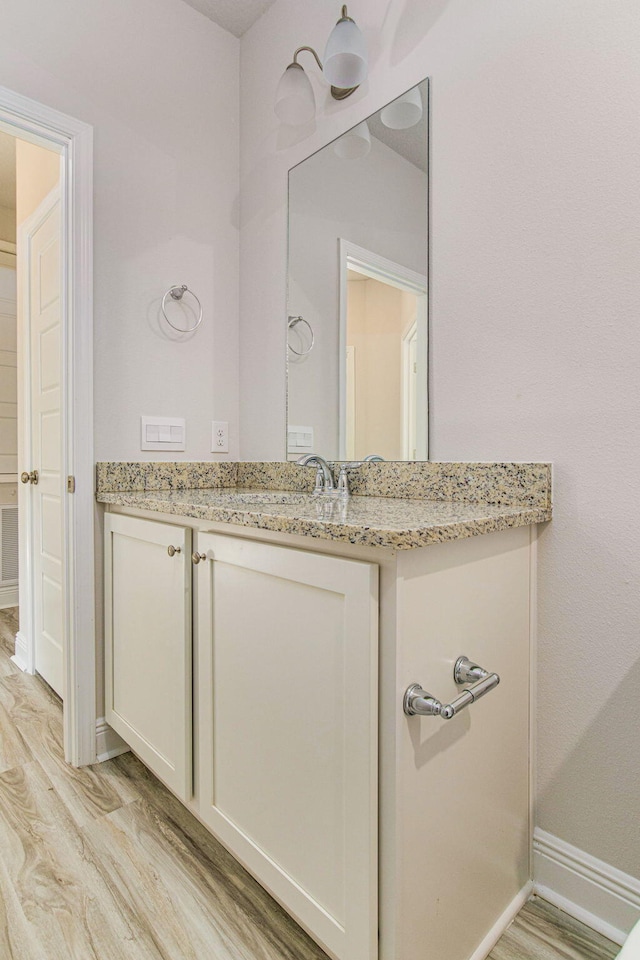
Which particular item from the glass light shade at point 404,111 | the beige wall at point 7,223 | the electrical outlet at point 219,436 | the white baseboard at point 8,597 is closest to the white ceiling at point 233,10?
the glass light shade at point 404,111

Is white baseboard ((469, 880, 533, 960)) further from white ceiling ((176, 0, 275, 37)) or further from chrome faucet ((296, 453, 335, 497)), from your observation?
white ceiling ((176, 0, 275, 37))

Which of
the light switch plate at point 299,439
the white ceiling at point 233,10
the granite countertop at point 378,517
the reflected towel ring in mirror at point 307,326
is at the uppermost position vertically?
the white ceiling at point 233,10

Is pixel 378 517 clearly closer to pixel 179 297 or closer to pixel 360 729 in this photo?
pixel 360 729

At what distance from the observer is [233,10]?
77.4 inches

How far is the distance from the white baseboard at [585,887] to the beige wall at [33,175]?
2.63 metres

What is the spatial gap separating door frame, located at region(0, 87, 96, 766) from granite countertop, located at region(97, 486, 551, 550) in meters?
0.32

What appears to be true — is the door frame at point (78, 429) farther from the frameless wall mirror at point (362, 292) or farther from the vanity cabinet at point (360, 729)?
the frameless wall mirror at point (362, 292)

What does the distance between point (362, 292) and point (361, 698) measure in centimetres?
122

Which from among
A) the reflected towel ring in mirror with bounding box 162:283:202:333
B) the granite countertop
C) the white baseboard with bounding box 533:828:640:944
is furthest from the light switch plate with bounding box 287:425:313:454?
the white baseboard with bounding box 533:828:640:944

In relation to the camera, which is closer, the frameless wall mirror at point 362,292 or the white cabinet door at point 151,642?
the white cabinet door at point 151,642

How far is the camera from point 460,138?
1331mm

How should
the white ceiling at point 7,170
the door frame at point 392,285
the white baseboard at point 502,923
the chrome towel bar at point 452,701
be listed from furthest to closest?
the white ceiling at point 7,170
the door frame at point 392,285
the white baseboard at point 502,923
the chrome towel bar at point 452,701

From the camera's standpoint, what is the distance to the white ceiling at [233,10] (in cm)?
193


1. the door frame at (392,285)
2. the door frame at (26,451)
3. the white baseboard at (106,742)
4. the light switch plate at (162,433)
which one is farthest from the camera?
the door frame at (26,451)
